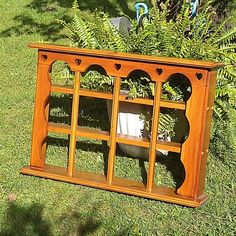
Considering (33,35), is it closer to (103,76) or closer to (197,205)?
(103,76)

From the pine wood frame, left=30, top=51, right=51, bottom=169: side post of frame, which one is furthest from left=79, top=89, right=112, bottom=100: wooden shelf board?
left=30, top=51, right=51, bottom=169: side post of frame

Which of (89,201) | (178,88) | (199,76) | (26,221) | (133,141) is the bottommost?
(26,221)

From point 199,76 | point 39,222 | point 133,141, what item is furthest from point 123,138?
point 39,222

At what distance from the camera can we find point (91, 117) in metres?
6.16

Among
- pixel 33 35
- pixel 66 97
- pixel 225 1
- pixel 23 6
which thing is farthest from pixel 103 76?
pixel 23 6

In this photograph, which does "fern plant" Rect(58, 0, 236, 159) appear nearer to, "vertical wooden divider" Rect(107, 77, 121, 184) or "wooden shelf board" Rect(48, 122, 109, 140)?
"vertical wooden divider" Rect(107, 77, 121, 184)

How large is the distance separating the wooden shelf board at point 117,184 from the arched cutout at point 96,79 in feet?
2.41

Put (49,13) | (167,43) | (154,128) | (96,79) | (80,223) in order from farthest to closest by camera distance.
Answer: (49,13) < (96,79) < (167,43) < (154,128) < (80,223)

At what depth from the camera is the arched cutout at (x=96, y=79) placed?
189 inches

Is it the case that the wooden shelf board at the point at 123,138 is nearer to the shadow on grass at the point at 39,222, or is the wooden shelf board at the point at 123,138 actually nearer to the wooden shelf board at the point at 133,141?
the wooden shelf board at the point at 133,141

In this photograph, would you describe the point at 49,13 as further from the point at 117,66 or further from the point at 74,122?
the point at 117,66

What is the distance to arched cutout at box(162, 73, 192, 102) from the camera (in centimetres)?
462

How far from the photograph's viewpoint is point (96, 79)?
483cm

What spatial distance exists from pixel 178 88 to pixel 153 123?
18.6 inches
